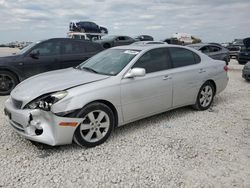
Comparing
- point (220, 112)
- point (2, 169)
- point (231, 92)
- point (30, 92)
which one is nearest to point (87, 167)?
point (2, 169)

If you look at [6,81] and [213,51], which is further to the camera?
[213,51]

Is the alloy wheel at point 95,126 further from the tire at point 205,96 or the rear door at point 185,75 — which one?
the tire at point 205,96

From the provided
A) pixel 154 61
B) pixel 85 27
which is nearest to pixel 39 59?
pixel 154 61

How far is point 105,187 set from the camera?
2742mm

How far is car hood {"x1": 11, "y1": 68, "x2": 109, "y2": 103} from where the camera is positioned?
11.5 feet

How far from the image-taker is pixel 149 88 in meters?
4.25

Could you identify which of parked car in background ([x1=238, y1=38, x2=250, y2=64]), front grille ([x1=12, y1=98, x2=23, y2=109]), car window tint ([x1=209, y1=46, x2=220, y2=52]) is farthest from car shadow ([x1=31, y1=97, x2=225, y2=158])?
parked car in background ([x1=238, y1=38, x2=250, y2=64])

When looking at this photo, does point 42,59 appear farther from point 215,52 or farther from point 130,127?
point 215,52

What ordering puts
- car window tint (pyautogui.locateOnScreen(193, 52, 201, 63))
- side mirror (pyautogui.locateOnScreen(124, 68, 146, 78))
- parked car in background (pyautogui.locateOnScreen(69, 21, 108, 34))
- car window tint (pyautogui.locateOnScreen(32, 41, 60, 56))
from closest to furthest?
side mirror (pyautogui.locateOnScreen(124, 68, 146, 78)) < car window tint (pyautogui.locateOnScreen(193, 52, 201, 63)) < car window tint (pyautogui.locateOnScreen(32, 41, 60, 56)) < parked car in background (pyautogui.locateOnScreen(69, 21, 108, 34))

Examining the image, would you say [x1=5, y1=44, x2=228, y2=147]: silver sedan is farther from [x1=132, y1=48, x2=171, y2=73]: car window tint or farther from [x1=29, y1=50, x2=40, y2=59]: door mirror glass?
[x1=29, y1=50, x2=40, y2=59]: door mirror glass

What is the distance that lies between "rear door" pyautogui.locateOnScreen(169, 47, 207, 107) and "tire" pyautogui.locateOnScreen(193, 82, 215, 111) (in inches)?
6.9

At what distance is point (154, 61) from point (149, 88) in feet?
1.94

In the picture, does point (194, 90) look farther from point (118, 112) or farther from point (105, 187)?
point (105, 187)

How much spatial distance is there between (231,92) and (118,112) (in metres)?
4.77
